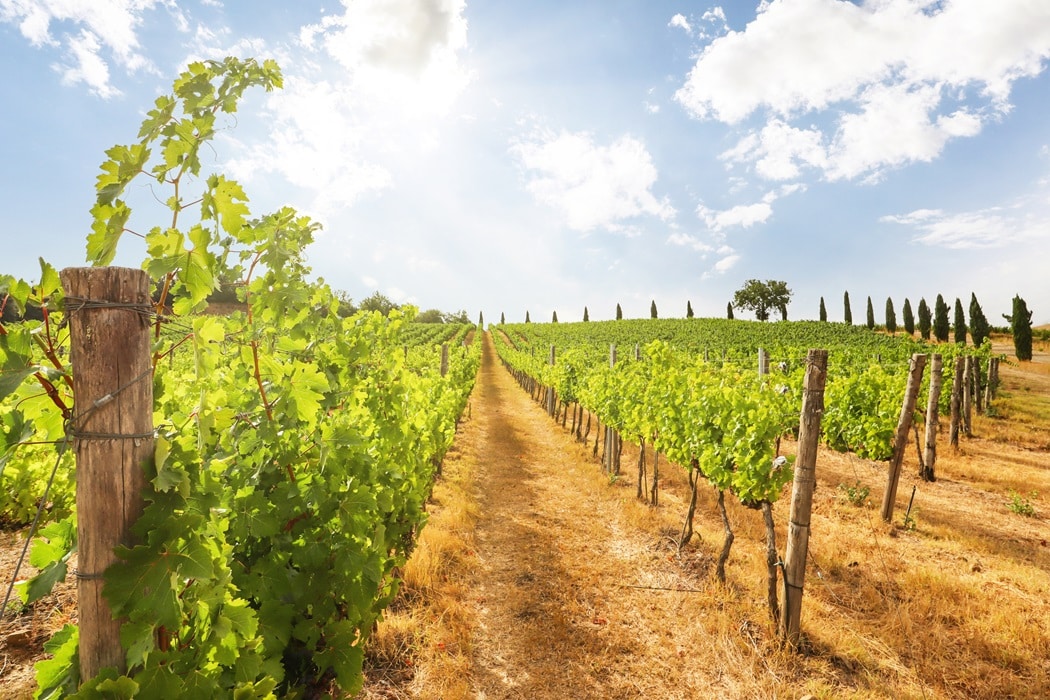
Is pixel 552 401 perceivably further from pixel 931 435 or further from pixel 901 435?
pixel 901 435

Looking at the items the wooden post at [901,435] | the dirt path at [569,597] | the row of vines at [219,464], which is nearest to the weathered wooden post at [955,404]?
the wooden post at [901,435]

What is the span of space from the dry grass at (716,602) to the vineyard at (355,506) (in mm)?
37

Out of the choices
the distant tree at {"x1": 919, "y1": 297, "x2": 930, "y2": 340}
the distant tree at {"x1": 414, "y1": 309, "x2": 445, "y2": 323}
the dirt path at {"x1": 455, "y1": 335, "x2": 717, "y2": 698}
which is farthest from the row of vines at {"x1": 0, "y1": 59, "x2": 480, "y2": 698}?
A: the distant tree at {"x1": 414, "y1": 309, "x2": 445, "y2": 323}

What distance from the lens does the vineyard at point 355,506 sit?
147 centimetres

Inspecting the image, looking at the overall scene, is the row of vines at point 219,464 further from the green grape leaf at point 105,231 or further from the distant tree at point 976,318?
the distant tree at point 976,318

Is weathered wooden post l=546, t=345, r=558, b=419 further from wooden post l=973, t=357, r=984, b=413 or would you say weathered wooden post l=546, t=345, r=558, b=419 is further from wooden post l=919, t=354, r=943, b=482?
wooden post l=973, t=357, r=984, b=413

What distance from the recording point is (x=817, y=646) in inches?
175

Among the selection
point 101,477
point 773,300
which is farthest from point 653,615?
point 773,300

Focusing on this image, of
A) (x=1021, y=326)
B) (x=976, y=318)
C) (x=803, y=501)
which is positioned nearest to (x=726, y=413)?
(x=803, y=501)

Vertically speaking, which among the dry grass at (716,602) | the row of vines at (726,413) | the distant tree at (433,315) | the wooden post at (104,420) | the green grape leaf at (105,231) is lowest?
the dry grass at (716,602)

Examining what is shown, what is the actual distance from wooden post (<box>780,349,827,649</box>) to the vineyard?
25 mm

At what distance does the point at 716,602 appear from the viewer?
507cm

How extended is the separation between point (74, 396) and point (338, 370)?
2.46m

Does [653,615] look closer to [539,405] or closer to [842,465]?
[842,465]
